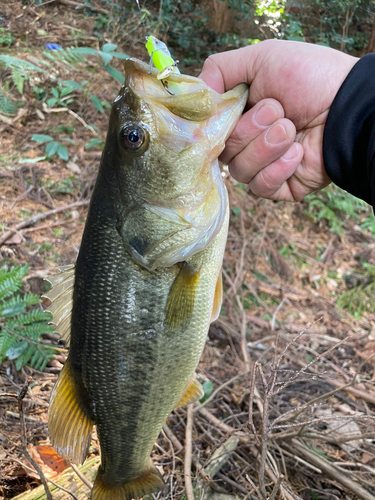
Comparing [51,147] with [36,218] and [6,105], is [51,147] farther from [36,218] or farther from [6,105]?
[36,218]

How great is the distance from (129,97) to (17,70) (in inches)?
165

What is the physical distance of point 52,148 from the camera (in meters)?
4.66

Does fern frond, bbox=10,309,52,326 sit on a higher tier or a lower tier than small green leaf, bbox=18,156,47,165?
lower

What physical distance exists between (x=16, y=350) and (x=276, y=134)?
7.01ft

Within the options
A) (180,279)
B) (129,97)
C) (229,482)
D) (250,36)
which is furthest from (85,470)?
(250,36)

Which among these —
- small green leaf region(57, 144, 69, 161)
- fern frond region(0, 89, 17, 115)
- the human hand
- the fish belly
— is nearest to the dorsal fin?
the fish belly

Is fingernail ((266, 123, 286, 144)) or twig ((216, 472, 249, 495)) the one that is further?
twig ((216, 472, 249, 495))

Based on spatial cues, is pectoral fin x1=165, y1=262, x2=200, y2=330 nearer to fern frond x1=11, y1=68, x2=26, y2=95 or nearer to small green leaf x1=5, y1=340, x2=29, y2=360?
small green leaf x1=5, y1=340, x2=29, y2=360

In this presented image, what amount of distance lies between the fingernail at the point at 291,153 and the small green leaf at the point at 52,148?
3403 mm

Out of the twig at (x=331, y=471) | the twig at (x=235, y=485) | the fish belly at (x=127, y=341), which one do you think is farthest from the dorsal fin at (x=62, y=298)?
the twig at (x=331, y=471)

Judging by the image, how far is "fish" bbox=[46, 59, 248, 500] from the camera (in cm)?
156

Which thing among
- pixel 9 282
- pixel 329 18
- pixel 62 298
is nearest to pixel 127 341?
pixel 62 298

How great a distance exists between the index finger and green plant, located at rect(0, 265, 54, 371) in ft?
5.97

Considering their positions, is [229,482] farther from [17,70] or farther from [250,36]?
[250,36]
